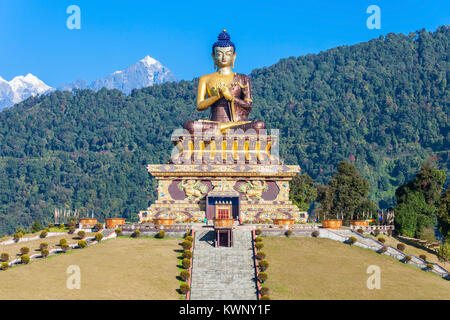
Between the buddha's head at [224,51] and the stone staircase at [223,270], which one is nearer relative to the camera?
the stone staircase at [223,270]

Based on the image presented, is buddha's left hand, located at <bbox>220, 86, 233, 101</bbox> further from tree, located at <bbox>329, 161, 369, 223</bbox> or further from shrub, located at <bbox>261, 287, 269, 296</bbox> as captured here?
shrub, located at <bbox>261, 287, 269, 296</bbox>

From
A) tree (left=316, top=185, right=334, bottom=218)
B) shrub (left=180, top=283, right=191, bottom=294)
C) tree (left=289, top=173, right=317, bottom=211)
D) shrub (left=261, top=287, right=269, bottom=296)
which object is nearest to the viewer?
shrub (left=261, top=287, right=269, bottom=296)

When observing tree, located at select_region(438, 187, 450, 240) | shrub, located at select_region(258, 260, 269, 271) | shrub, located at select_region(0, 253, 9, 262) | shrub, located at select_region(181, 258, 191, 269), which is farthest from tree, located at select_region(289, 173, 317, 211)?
shrub, located at select_region(0, 253, 9, 262)

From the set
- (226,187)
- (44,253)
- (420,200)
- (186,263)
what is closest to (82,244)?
(44,253)

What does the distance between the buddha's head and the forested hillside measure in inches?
2927

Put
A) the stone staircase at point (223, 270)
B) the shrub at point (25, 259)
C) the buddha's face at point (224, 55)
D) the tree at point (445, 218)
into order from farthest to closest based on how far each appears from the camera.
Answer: the buddha's face at point (224, 55) < the tree at point (445, 218) < the shrub at point (25, 259) < the stone staircase at point (223, 270)

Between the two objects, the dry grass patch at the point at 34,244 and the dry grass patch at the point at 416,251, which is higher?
the dry grass patch at the point at 34,244

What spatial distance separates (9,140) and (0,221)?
40.1 meters

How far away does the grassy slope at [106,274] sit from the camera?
93.9ft

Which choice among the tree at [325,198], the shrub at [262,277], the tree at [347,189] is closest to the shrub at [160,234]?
the shrub at [262,277]

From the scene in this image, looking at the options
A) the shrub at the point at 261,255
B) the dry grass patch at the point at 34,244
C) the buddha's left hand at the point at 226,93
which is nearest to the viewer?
the shrub at the point at 261,255

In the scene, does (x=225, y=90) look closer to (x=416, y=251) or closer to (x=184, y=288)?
(x=416, y=251)

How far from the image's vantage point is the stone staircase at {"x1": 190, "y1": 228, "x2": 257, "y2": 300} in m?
29.9

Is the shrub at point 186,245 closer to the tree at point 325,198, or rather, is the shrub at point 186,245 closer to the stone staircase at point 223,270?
the stone staircase at point 223,270
